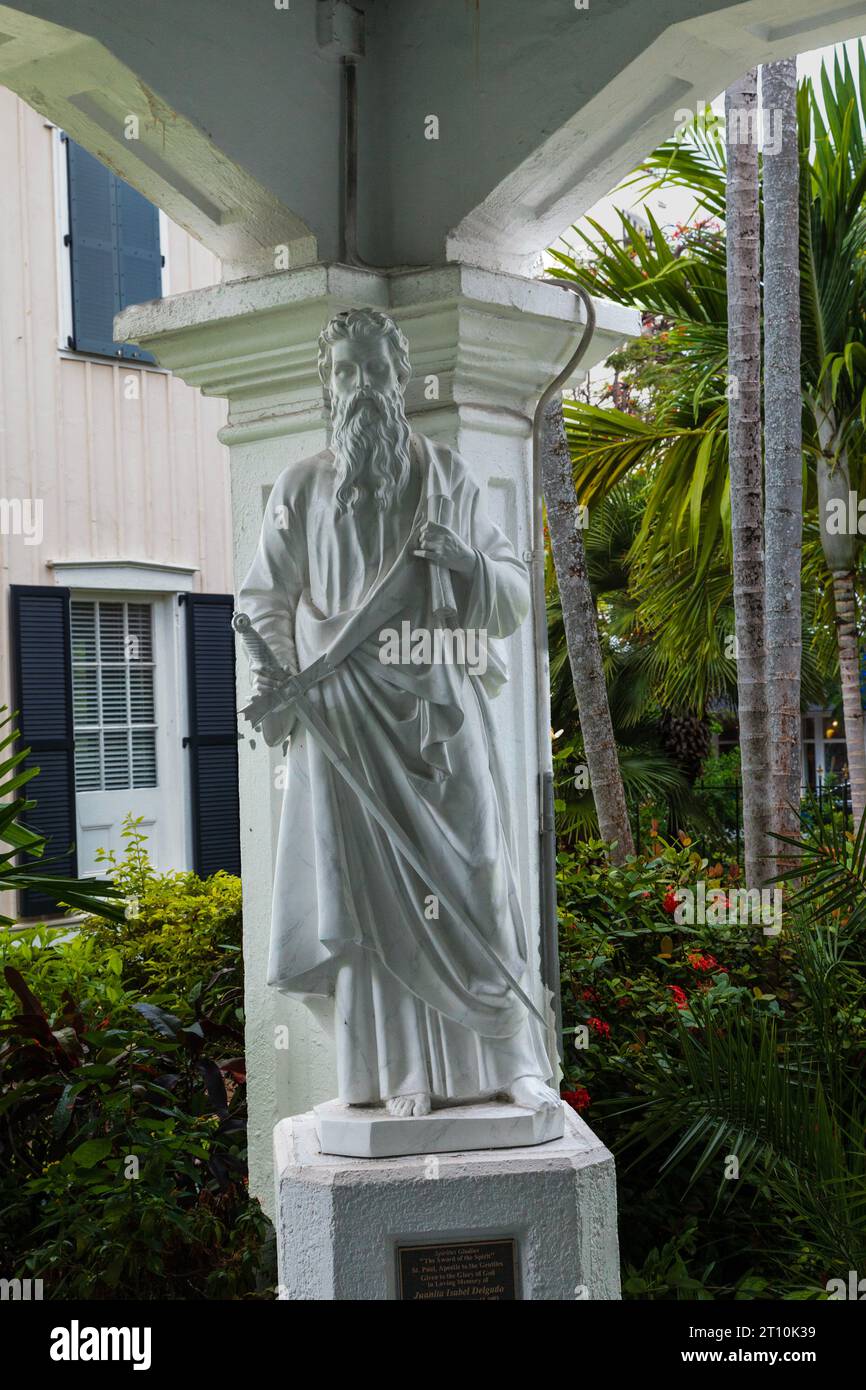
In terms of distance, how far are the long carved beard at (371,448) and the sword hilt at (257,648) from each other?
327 mm

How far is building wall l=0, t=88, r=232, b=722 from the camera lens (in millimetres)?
7344

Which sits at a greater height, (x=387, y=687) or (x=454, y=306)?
(x=454, y=306)

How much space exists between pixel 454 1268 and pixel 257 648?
1.34 metres

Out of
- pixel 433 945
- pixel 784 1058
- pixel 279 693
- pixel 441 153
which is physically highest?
pixel 441 153

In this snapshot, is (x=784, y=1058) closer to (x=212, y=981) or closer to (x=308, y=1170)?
(x=308, y=1170)

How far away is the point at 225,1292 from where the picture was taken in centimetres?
344

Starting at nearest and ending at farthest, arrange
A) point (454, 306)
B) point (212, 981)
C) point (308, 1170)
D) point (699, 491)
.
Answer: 1. point (308, 1170)
2. point (454, 306)
3. point (212, 981)
4. point (699, 491)

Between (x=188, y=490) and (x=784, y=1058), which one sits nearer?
(x=784, y=1058)

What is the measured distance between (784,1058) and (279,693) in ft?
5.89

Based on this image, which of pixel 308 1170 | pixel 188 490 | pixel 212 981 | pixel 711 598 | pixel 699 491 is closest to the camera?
pixel 308 1170

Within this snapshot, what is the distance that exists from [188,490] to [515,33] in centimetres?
493

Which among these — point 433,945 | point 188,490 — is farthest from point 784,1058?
point 188,490

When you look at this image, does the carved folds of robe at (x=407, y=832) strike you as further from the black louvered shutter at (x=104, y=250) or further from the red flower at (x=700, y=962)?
the black louvered shutter at (x=104, y=250)

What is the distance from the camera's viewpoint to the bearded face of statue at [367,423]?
2.96m
